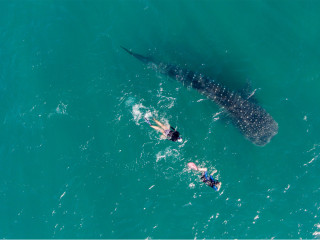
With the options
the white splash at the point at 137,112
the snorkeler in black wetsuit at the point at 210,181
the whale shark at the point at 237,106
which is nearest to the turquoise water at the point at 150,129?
the white splash at the point at 137,112

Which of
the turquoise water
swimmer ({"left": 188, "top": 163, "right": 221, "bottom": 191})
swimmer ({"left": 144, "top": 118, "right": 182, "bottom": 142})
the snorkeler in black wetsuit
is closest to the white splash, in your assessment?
the turquoise water

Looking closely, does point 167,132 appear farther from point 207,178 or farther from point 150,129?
point 207,178

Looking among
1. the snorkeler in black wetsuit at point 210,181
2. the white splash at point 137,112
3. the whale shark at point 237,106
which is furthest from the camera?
the white splash at point 137,112

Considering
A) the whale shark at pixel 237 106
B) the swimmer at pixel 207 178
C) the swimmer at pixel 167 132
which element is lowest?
the swimmer at pixel 207 178

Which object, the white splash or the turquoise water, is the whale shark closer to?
the turquoise water

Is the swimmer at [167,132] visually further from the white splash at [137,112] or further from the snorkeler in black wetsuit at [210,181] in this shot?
the snorkeler in black wetsuit at [210,181]

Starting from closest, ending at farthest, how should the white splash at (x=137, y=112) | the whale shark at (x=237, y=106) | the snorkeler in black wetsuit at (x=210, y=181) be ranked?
Result: the snorkeler in black wetsuit at (x=210, y=181) < the whale shark at (x=237, y=106) < the white splash at (x=137, y=112)

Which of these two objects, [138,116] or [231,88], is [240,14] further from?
[138,116]

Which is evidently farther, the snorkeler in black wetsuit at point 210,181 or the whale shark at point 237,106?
the whale shark at point 237,106
